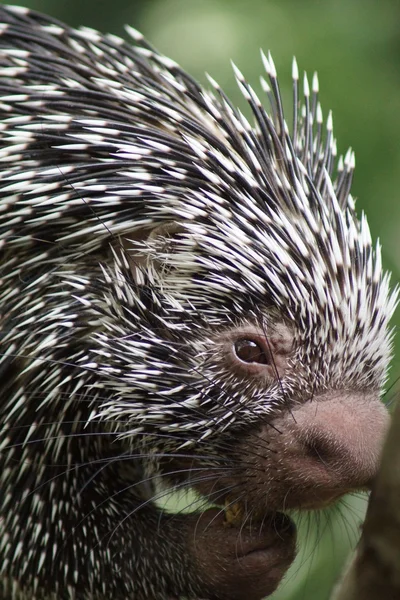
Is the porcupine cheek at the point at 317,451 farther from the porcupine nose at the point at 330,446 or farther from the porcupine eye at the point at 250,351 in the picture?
the porcupine eye at the point at 250,351

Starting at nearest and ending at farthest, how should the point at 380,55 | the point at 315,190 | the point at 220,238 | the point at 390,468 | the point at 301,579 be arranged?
the point at 390,468 → the point at 220,238 → the point at 315,190 → the point at 301,579 → the point at 380,55

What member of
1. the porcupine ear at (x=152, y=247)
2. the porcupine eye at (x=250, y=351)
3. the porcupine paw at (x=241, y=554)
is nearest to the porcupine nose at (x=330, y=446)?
the porcupine eye at (x=250, y=351)

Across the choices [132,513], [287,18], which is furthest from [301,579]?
[287,18]

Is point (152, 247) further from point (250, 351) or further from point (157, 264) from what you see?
point (250, 351)

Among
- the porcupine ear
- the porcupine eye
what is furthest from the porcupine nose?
the porcupine ear

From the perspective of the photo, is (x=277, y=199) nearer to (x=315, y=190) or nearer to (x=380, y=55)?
(x=315, y=190)

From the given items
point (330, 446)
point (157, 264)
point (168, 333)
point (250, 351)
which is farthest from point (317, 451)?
point (157, 264)
